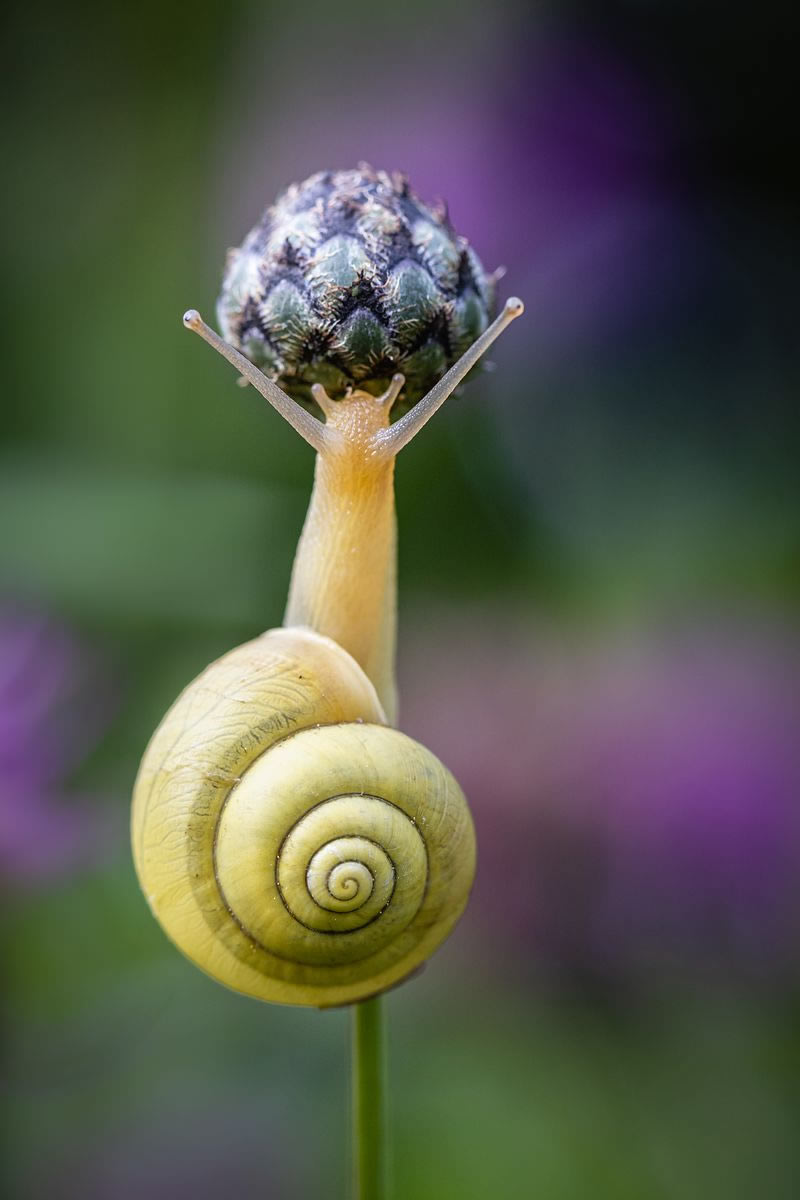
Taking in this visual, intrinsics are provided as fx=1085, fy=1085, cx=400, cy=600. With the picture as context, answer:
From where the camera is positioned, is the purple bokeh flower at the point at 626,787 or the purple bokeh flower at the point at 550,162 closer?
the purple bokeh flower at the point at 626,787

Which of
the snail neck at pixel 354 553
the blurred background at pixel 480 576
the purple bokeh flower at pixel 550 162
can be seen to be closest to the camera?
the snail neck at pixel 354 553

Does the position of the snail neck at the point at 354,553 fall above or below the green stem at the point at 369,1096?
above

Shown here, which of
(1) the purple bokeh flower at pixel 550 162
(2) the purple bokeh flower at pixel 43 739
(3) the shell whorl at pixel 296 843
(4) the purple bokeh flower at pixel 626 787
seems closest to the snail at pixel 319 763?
(3) the shell whorl at pixel 296 843

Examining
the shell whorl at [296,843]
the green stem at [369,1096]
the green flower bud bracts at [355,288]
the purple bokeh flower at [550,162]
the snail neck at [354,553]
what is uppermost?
the purple bokeh flower at [550,162]

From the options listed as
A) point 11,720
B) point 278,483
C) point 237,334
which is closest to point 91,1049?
point 11,720

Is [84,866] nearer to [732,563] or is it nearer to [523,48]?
[732,563]

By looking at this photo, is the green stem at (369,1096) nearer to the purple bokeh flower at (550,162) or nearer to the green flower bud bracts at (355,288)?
the green flower bud bracts at (355,288)

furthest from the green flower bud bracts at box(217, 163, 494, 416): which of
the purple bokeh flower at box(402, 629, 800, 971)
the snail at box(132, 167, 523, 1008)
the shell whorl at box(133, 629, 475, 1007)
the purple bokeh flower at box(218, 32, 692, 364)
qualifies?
the purple bokeh flower at box(218, 32, 692, 364)
